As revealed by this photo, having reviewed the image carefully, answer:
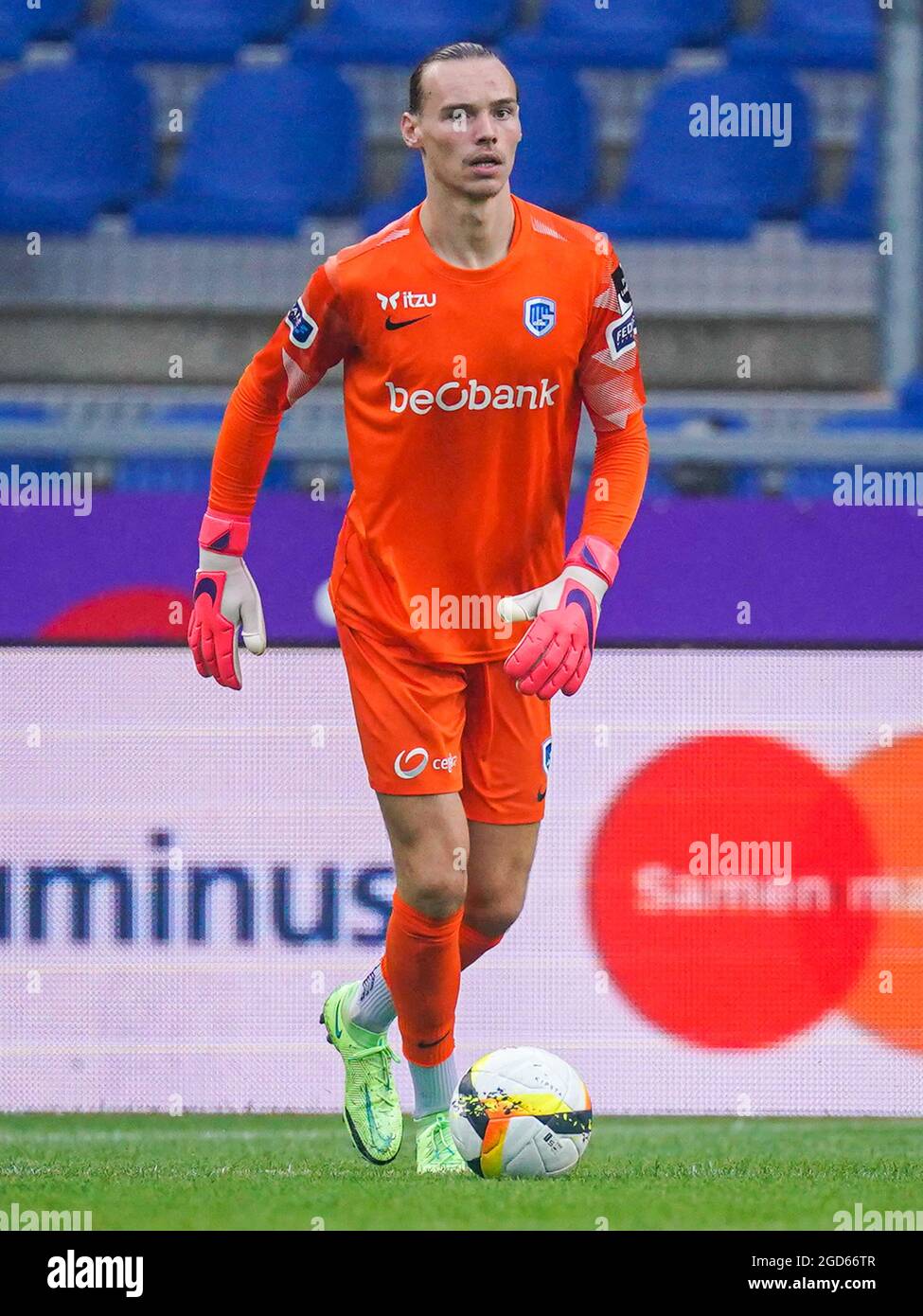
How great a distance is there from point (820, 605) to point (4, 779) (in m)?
1.92

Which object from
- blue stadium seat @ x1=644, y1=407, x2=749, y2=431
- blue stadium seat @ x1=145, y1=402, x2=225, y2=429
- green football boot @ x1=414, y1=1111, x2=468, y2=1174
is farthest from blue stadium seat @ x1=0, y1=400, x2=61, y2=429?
green football boot @ x1=414, y1=1111, x2=468, y2=1174

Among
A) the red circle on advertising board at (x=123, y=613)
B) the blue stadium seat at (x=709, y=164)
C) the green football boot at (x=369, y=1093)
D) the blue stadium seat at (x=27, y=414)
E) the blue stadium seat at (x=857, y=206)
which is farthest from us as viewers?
the blue stadium seat at (x=709, y=164)

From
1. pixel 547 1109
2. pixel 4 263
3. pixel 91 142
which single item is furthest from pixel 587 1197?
pixel 91 142

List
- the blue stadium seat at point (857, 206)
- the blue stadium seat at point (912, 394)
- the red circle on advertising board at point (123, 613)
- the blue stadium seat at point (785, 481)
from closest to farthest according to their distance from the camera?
the red circle on advertising board at point (123, 613), the blue stadium seat at point (785, 481), the blue stadium seat at point (912, 394), the blue stadium seat at point (857, 206)

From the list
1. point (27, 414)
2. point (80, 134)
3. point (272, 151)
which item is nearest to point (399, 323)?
point (27, 414)

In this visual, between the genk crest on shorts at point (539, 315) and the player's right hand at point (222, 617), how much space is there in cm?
74

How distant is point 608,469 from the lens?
12.8 ft

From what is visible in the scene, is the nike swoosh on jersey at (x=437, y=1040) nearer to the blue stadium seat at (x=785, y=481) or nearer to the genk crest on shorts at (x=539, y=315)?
the genk crest on shorts at (x=539, y=315)

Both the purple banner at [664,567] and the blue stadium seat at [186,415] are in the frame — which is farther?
the blue stadium seat at [186,415]

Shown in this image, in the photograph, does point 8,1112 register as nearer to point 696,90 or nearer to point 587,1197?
point 587,1197

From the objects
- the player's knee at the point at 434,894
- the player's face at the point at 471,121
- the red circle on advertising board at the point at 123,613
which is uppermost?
the player's face at the point at 471,121

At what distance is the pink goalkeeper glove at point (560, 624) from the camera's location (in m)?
3.63

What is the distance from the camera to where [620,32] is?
22.6 feet

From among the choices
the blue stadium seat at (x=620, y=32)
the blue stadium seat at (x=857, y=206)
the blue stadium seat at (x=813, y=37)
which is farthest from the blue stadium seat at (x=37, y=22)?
the blue stadium seat at (x=857, y=206)
